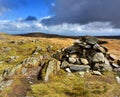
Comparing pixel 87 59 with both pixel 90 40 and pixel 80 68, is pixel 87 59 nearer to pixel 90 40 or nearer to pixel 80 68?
pixel 80 68

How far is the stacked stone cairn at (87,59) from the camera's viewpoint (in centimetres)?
4117

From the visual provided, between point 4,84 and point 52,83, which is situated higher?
point 52,83

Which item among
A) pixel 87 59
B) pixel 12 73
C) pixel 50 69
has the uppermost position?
pixel 87 59

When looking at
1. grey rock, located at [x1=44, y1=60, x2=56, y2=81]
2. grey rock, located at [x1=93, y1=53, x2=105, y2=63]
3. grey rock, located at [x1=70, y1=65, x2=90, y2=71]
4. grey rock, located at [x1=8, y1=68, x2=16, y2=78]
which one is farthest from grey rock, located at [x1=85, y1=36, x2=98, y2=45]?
grey rock, located at [x1=8, y1=68, x2=16, y2=78]

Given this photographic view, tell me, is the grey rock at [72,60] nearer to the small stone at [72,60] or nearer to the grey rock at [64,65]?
the small stone at [72,60]

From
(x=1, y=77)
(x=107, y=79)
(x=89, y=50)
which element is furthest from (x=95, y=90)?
(x=1, y=77)

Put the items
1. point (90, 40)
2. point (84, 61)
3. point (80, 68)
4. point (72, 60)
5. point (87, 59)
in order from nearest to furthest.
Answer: point (80, 68) < point (84, 61) < point (72, 60) < point (87, 59) < point (90, 40)

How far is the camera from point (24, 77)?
4022 centimetres

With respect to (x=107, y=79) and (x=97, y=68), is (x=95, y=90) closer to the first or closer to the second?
(x=107, y=79)

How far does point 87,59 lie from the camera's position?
4341 centimetres

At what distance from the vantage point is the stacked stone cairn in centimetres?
4117

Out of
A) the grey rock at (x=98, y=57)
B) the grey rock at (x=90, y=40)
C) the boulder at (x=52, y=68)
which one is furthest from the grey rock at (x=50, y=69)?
the grey rock at (x=90, y=40)

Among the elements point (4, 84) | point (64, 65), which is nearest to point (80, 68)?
point (64, 65)

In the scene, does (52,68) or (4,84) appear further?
(52,68)
